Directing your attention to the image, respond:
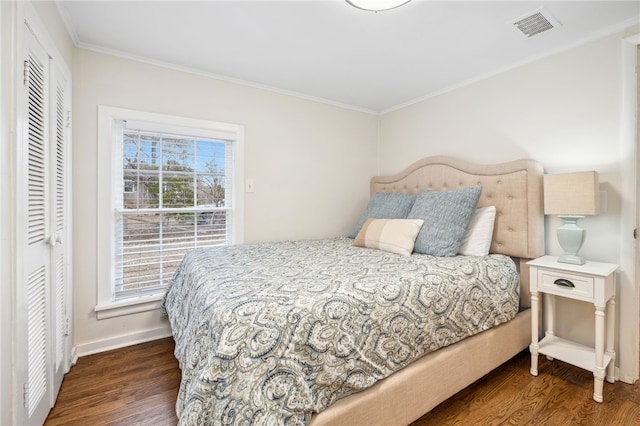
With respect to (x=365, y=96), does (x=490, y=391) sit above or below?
below

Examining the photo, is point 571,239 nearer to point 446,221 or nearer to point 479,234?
point 479,234

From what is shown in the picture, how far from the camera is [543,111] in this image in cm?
231

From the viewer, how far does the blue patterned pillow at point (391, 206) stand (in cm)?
282

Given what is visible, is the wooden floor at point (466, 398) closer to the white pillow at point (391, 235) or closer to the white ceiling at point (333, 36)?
the white pillow at point (391, 235)

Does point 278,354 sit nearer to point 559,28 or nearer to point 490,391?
point 490,391

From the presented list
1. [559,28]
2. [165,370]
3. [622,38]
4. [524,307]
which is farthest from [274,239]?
[622,38]

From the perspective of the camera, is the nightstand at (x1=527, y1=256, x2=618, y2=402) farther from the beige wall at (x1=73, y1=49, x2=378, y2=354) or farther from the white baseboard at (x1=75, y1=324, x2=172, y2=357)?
the white baseboard at (x1=75, y1=324, x2=172, y2=357)

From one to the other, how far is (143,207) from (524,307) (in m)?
3.12

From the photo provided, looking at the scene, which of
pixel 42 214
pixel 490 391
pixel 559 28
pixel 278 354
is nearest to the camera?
pixel 278 354

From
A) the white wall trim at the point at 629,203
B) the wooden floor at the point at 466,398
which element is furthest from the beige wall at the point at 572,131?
the wooden floor at the point at 466,398

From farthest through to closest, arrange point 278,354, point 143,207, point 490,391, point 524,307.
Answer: point 143,207, point 524,307, point 490,391, point 278,354

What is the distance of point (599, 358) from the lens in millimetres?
1738

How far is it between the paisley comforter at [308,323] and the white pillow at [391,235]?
26 cm

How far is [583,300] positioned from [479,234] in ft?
2.37
